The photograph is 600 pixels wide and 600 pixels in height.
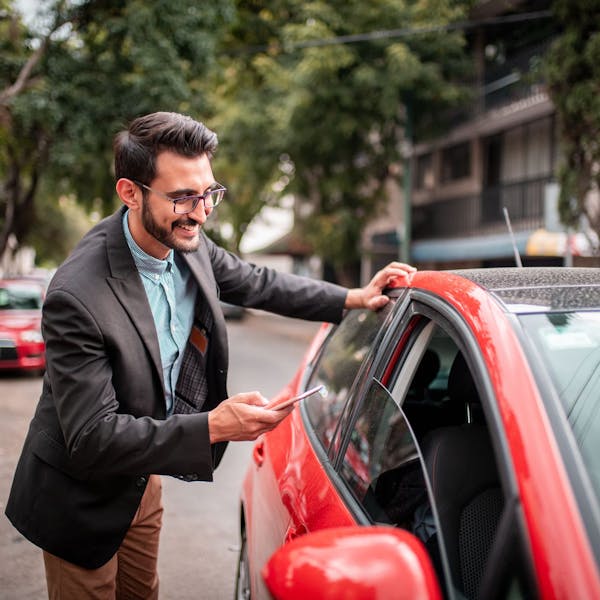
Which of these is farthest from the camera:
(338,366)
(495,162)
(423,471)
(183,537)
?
(495,162)

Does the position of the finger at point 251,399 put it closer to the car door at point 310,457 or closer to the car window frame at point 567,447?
the car door at point 310,457

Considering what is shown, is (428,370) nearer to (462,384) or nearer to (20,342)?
(462,384)

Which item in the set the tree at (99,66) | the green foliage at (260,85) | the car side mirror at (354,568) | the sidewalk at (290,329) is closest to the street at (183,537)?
the car side mirror at (354,568)

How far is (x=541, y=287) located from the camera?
70.6 inches

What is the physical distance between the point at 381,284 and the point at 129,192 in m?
0.97

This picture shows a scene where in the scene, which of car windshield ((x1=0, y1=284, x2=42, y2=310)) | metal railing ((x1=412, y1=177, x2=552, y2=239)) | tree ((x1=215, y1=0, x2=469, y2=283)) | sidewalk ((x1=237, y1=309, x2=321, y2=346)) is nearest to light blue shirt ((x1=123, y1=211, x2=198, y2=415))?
car windshield ((x1=0, y1=284, x2=42, y2=310))

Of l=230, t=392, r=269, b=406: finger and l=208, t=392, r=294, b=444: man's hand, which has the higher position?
l=230, t=392, r=269, b=406: finger

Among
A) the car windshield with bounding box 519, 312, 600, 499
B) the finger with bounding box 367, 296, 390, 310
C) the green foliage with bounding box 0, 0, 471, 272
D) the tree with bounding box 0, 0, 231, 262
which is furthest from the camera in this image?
the green foliage with bounding box 0, 0, 471, 272

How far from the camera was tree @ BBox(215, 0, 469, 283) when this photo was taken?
14.9m

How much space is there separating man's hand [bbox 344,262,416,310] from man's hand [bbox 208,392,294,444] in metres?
0.76

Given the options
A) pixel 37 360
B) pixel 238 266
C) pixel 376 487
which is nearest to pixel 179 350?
pixel 238 266

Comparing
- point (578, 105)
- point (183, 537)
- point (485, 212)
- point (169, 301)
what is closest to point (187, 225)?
point (169, 301)

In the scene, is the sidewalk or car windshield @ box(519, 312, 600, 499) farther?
the sidewalk

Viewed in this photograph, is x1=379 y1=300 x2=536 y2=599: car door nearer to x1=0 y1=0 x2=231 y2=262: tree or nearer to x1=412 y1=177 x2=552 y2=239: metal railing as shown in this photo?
x1=0 y1=0 x2=231 y2=262: tree
